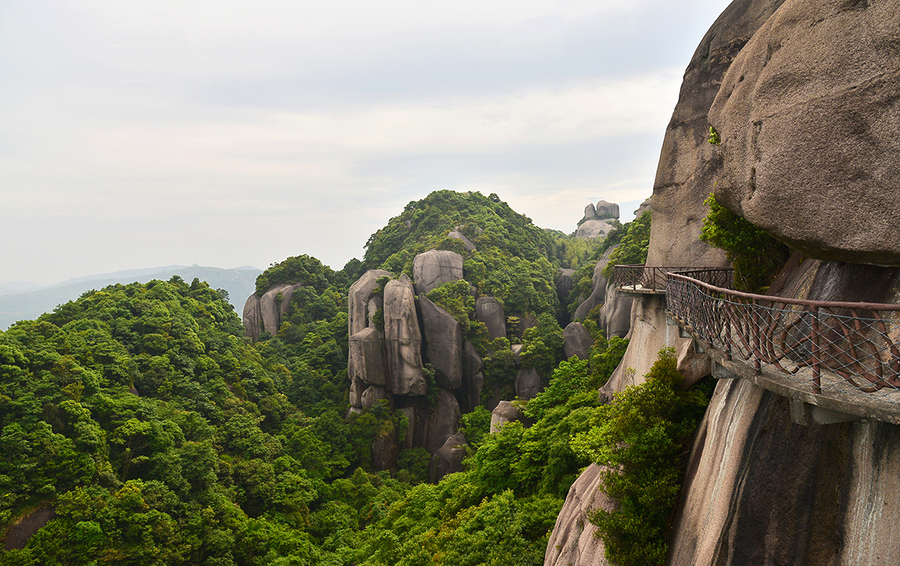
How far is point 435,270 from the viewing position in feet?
124

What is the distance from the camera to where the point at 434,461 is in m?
29.4

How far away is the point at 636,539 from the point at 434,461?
78.3 ft

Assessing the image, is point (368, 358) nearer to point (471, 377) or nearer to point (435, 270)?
point (471, 377)

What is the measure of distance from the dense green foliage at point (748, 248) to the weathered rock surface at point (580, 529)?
14.0 feet

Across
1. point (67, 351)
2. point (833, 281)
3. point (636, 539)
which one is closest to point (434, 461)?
point (67, 351)

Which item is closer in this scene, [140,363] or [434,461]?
[140,363]

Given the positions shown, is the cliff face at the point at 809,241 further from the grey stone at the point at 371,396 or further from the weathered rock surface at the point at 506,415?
the grey stone at the point at 371,396

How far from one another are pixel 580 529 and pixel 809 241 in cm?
655

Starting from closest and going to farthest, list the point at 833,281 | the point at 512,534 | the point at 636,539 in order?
the point at 833,281, the point at 636,539, the point at 512,534

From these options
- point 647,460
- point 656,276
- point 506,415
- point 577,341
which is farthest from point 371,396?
point 647,460

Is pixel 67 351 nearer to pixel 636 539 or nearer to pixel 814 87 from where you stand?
pixel 636 539

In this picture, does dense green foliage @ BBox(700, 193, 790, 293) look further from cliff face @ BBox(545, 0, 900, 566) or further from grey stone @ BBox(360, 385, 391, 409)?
grey stone @ BBox(360, 385, 391, 409)

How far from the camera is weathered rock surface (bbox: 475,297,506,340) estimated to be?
36.4m

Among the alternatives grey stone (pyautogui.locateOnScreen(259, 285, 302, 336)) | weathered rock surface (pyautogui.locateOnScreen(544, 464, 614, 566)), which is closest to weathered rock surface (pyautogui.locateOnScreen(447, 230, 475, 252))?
grey stone (pyautogui.locateOnScreen(259, 285, 302, 336))
